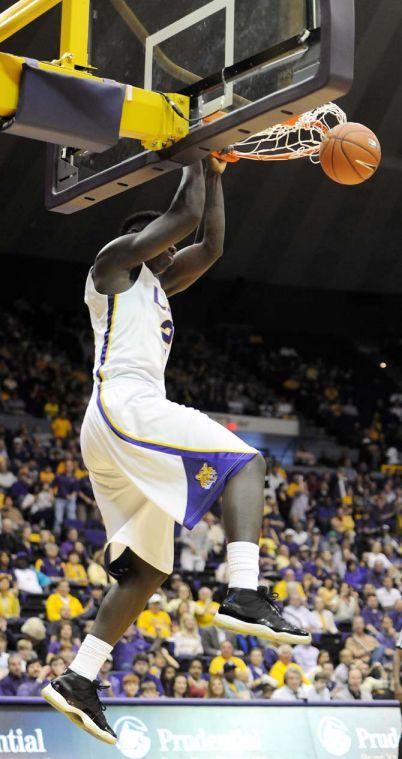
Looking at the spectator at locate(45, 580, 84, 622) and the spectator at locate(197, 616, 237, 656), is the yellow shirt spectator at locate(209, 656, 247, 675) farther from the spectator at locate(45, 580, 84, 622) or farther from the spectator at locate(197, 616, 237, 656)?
the spectator at locate(45, 580, 84, 622)

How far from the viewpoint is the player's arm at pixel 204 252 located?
5168 millimetres

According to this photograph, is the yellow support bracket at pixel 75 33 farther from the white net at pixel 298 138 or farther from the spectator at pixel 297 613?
the spectator at pixel 297 613

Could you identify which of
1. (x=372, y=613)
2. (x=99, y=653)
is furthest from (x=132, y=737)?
(x=372, y=613)

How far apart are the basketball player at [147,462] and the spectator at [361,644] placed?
7.87 metres

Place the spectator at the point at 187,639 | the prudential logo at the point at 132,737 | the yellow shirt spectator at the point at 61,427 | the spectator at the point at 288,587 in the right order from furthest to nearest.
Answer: the yellow shirt spectator at the point at 61,427 → the spectator at the point at 288,587 → the spectator at the point at 187,639 → the prudential logo at the point at 132,737

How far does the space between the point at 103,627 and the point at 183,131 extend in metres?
2.16

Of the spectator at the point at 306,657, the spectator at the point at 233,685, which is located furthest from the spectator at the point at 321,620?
the spectator at the point at 233,685

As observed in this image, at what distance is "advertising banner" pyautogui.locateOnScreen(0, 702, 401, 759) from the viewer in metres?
7.04

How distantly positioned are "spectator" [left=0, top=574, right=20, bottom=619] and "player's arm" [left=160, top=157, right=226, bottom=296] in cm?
666

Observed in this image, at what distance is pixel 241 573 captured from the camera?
4227 mm

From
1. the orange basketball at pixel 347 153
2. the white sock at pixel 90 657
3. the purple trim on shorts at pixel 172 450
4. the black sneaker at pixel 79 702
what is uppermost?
the orange basketball at pixel 347 153

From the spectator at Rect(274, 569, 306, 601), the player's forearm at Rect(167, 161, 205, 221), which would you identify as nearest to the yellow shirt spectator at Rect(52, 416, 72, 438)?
the spectator at Rect(274, 569, 306, 601)

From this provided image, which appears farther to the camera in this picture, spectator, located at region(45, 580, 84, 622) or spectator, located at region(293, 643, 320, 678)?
spectator, located at region(293, 643, 320, 678)

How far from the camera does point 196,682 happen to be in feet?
34.0
